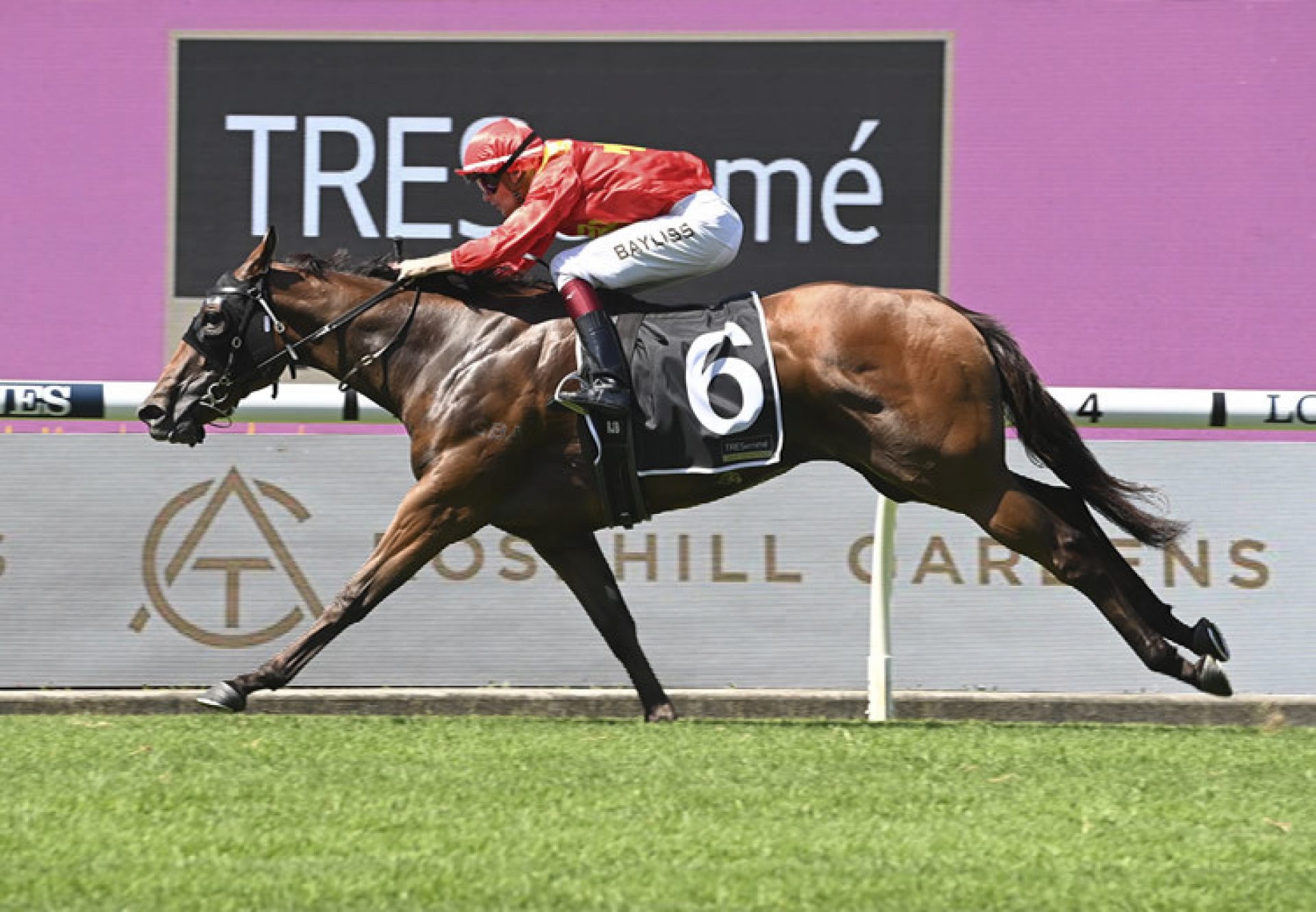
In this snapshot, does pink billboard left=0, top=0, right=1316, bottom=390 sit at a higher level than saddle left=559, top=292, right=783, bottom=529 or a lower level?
higher

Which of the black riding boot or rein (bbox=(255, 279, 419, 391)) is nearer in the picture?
the black riding boot

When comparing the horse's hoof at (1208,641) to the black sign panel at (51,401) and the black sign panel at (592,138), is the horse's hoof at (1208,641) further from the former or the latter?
the black sign panel at (592,138)

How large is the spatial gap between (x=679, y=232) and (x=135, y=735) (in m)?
2.03

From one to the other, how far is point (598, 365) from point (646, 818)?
1730 mm

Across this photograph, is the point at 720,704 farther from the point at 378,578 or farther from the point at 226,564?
the point at 226,564

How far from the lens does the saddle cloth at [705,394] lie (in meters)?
5.67

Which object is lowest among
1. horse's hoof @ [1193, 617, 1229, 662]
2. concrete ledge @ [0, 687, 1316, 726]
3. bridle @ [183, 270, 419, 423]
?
concrete ledge @ [0, 687, 1316, 726]

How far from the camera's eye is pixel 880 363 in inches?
224

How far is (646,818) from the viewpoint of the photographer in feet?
13.9

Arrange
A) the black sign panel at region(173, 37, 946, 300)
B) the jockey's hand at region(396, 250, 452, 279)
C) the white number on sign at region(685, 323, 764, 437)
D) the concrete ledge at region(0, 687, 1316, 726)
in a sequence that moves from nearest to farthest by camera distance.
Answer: the white number on sign at region(685, 323, 764, 437) < the jockey's hand at region(396, 250, 452, 279) < the concrete ledge at region(0, 687, 1316, 726) < the black sign panel at region(173, 37, 946, 300)

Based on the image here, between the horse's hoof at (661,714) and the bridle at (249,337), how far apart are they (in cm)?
128

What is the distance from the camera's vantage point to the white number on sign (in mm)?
5660

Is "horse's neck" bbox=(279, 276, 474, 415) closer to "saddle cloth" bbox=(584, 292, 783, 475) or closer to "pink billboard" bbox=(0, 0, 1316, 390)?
"saddle cloth" bbox=(584, 292, 783, 475)

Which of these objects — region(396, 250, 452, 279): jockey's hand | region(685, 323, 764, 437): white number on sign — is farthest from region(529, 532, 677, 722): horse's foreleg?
region(396, 250, 452, 279): jockey's hand
